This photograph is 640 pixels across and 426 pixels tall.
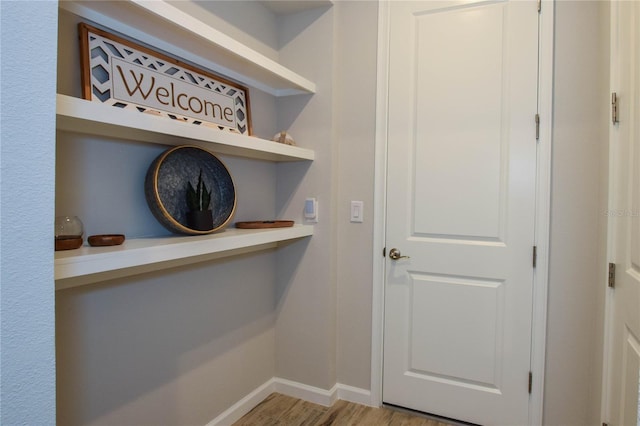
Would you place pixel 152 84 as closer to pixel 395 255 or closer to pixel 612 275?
pixel 395 255

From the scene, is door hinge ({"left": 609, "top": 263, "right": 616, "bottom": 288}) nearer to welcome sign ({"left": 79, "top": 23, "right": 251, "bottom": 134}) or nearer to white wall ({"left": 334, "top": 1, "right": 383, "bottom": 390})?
white wall ({"left": 334, "top": 1, "right": 383, "bottom": 390})

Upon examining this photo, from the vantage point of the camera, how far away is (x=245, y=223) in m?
1.98

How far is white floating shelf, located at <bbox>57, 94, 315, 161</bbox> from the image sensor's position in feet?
3.66

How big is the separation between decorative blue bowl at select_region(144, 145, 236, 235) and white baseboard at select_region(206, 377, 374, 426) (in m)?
1.10

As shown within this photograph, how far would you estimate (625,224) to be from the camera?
1.42 meters

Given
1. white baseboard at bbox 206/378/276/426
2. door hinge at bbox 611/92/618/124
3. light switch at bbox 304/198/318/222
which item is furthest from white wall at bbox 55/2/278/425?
door hinge at bbox 611/92/618/124

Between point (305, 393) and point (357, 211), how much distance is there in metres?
1.13

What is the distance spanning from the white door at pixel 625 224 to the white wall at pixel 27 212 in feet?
5.30

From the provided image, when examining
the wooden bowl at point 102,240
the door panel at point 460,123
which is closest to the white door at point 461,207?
the door panel at point 460,123

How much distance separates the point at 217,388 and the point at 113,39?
1628 millimetres

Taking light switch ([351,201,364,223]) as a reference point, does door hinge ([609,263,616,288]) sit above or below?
below

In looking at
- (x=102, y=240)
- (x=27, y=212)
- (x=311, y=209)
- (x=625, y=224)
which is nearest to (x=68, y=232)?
(x=102, y=240)

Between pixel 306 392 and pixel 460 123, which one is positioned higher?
pixel 460 123

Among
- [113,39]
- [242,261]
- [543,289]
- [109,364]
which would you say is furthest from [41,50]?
[543,289]
